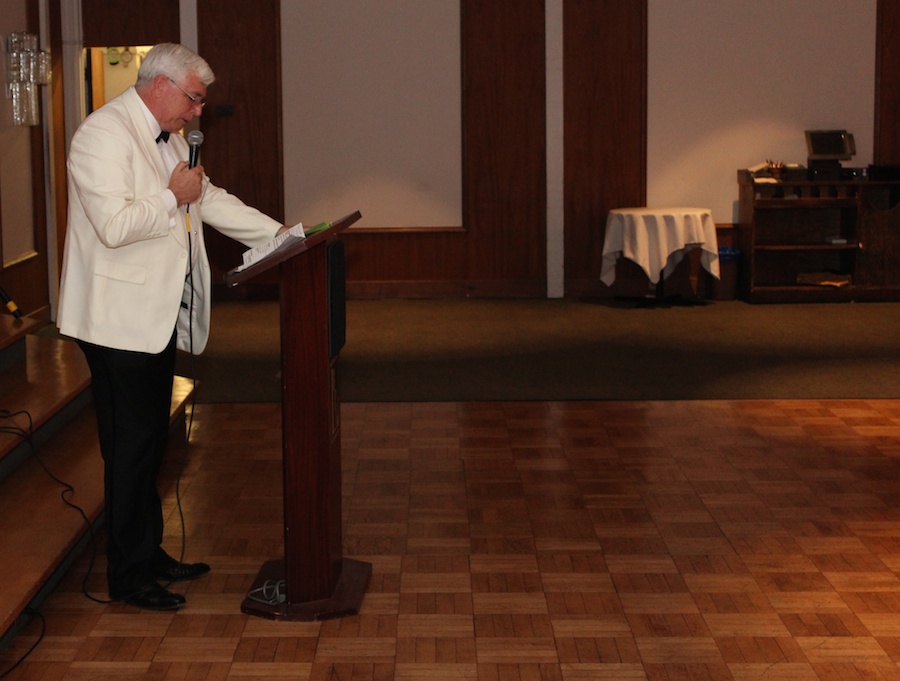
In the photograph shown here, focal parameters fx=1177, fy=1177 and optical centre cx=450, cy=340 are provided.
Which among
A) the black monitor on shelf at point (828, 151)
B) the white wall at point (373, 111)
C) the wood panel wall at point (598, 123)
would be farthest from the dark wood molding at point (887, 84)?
the white wall at point (373, 111)

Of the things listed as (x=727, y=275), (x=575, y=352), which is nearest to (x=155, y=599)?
(x=575, y=352)

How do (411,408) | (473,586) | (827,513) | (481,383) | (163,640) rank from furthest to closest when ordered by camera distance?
(481,383) → (411,408) → (827,513) → (473,586) → (163,640)

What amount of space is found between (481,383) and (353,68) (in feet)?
12.7

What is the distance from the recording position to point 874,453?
4.70m

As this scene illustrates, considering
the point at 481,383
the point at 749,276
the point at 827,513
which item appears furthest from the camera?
the point at 749,276

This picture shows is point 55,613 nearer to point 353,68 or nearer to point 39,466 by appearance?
point 39,466

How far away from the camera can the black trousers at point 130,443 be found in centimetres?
308

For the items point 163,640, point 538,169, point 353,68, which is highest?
point 353,68

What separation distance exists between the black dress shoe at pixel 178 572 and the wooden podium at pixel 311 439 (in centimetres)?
26

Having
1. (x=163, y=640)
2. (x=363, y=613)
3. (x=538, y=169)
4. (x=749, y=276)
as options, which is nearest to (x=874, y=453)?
(x=363, y=613)

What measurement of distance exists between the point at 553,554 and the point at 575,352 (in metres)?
3.38

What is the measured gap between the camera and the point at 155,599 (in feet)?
10.5

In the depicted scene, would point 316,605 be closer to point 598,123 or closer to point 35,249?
point 35,249

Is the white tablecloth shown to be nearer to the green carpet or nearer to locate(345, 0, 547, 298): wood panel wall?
the green carpet
